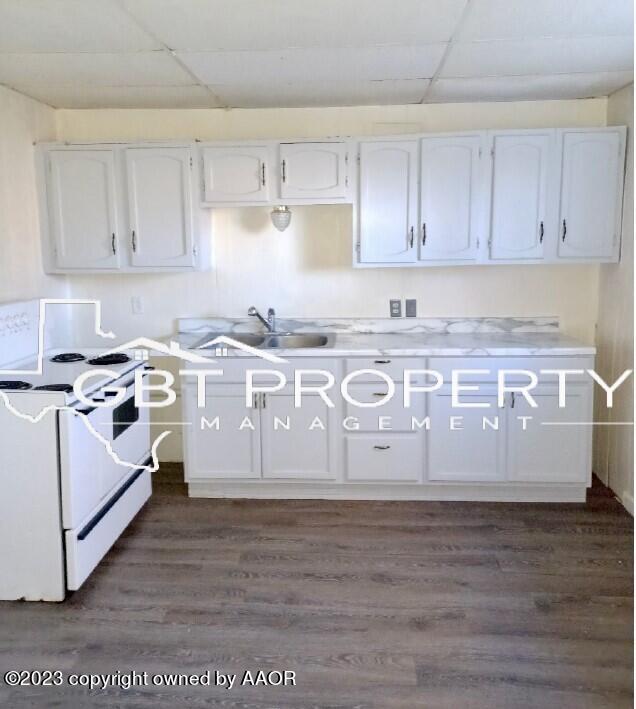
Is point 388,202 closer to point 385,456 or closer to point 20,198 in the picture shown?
point 385,456

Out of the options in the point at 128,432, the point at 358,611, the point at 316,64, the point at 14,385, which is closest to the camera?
the point at 358,611

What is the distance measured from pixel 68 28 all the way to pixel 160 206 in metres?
1.25

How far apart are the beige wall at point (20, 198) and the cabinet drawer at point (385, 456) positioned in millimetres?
1984

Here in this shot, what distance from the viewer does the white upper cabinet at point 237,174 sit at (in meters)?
3.58

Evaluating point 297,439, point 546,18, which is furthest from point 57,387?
point 546,18

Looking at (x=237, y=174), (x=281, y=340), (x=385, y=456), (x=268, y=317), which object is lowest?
(x=385, y=456)

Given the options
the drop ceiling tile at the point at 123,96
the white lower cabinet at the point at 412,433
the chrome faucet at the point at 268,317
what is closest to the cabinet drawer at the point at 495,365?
the white lower cabinet at the point at 412,433

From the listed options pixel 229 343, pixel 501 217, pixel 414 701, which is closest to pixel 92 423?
pixel 229 343

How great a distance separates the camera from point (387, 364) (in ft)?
11.5

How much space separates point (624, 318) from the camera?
138 inches

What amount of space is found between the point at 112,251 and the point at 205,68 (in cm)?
121

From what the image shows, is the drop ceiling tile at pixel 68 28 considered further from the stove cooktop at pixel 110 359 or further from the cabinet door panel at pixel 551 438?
the cabinet door panel at pixel 551 438

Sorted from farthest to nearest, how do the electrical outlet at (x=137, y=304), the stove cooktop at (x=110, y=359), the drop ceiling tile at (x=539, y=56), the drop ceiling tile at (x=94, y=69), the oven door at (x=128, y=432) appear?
the electrical outlet at (x=137, y=304), the stove cooktop at (x=110, y=359), the oven door at (x=128, y=432), the drop ceiling tile at (x=94, y=69), the drop ceiling tile at (x=539, y=56)

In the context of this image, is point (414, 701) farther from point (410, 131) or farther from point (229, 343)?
point (410, 131)
